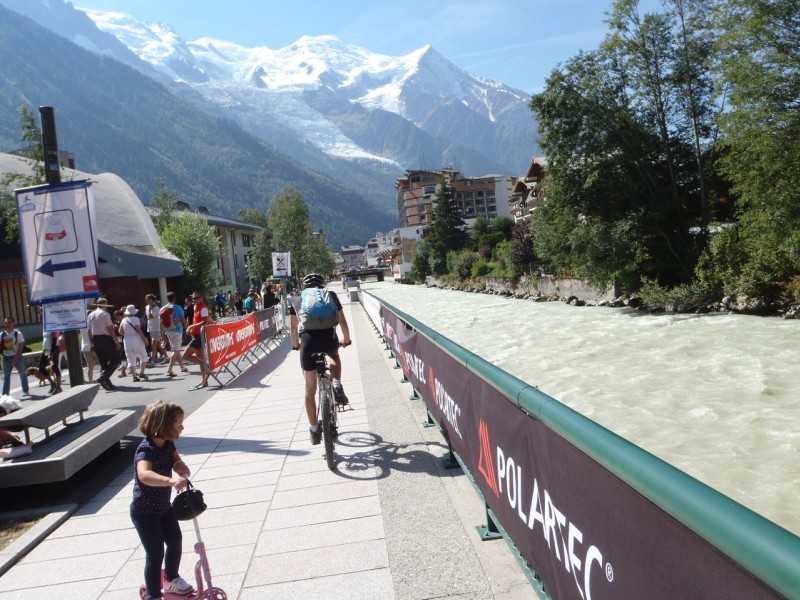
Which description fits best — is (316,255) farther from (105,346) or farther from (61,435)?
(61,435)

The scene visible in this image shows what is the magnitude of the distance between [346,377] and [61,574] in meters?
8.30

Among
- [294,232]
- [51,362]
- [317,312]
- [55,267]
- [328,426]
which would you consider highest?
[294,232]

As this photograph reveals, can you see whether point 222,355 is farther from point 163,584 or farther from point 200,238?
point 200,238

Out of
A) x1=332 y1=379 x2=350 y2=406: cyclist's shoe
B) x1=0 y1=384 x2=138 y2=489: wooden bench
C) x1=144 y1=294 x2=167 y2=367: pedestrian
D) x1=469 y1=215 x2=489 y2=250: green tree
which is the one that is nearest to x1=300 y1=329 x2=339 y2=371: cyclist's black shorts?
x1=332 y1=379 x2=350 y2=406: cyclist's shoe

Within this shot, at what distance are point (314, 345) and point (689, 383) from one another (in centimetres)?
1296

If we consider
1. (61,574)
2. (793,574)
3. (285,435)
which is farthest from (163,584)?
(285,435)

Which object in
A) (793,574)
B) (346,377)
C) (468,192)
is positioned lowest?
(346,377)

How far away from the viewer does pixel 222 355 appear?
14070mm

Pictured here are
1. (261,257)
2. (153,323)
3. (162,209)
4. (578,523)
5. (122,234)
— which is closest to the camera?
(578,523)

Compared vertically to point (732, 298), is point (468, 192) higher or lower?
higher

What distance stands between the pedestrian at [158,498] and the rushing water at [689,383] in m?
7.17

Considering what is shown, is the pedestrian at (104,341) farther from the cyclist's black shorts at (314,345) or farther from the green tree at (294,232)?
the green tree at (294,232)

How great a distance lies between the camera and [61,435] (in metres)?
7.53

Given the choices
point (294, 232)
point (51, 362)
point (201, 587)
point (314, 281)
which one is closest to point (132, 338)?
point (51, 362)
